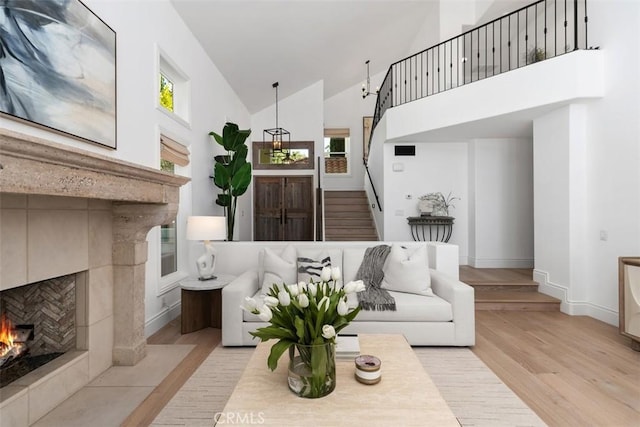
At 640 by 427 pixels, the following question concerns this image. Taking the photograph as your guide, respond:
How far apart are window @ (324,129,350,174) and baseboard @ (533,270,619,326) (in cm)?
689

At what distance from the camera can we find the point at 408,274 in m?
3.30

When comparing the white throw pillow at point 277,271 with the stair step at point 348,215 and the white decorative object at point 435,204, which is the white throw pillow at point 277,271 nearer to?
the white decorative object at point 435,204

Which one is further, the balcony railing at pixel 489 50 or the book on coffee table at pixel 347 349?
the balcony railing at pixel 489 50

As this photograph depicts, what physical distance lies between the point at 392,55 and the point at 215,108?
5861 mm

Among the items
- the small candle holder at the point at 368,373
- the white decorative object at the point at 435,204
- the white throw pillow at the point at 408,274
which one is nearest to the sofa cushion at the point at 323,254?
the white throw pillow at the point at 408,274

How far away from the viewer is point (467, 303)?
3027 millimetres

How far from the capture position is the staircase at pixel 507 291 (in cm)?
426

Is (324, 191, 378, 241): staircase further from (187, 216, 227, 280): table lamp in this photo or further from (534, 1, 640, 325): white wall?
(187, 216, 227, 280): table lamp

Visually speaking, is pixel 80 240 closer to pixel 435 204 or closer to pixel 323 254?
pixel 323 254

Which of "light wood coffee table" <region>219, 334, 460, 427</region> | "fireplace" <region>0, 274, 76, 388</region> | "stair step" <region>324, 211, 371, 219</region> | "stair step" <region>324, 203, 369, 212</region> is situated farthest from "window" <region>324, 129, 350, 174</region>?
"light wood coffee table" <region>219, 334, 460, 427</region>

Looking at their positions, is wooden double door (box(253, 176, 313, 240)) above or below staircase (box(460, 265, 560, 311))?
above

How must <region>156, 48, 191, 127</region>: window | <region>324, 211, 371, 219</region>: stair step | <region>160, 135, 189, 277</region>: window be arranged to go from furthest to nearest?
<region>324, 211, 371, 219</region>: stair step
<region>156, 48, 191, 127</region>: window
<region>160, 135, 189, 277</region>: window

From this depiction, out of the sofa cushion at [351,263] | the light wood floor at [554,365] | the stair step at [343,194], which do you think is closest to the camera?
the light wood floor at [554,365]

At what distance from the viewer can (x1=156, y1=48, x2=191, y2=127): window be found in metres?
4.01
